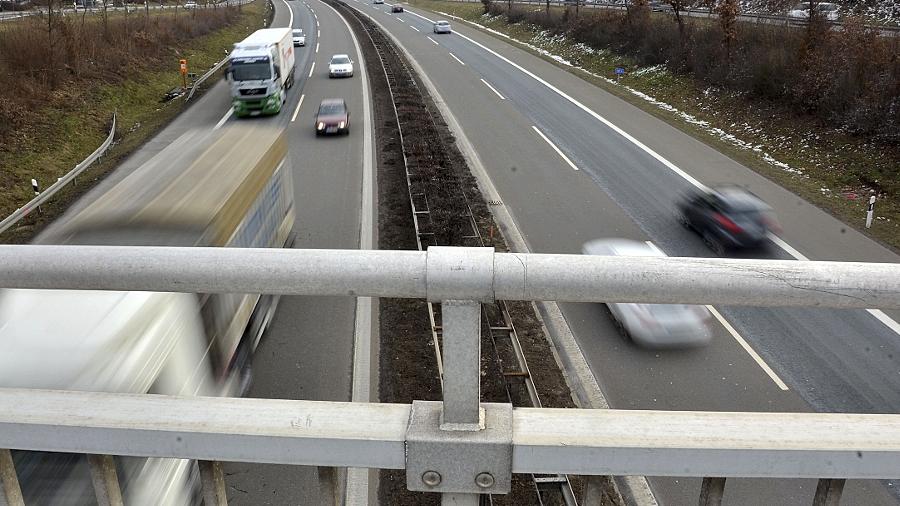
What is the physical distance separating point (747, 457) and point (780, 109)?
1247 inches

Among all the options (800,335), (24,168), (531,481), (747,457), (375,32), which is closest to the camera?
(747,457)

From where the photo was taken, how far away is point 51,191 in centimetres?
2148

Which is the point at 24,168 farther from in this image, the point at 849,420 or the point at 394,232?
the point at 849,420

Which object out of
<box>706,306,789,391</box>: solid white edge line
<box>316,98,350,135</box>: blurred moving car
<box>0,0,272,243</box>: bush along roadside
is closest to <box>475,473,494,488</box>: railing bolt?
<box>706,306,789,391</box>: solid white edge line

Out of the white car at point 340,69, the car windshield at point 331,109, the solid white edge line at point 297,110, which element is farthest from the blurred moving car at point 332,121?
the white car at point 340,69

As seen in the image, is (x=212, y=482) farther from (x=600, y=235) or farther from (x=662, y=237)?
(x=662, y=237)

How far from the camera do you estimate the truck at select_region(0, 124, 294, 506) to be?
14.0 ft

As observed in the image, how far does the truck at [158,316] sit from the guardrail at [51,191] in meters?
7.71

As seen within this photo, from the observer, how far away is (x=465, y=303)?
2.04 meters

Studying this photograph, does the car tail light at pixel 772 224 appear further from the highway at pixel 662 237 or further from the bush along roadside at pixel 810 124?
the bush along roadside at pixel 810 124

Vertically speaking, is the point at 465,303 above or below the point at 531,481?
above

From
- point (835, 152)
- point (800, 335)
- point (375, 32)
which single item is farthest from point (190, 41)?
point (800, 335)

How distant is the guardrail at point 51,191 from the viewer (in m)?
19.1

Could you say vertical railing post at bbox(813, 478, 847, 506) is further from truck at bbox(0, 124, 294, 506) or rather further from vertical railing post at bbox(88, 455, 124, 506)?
truck at bbox(0, 124, 294, 506)
